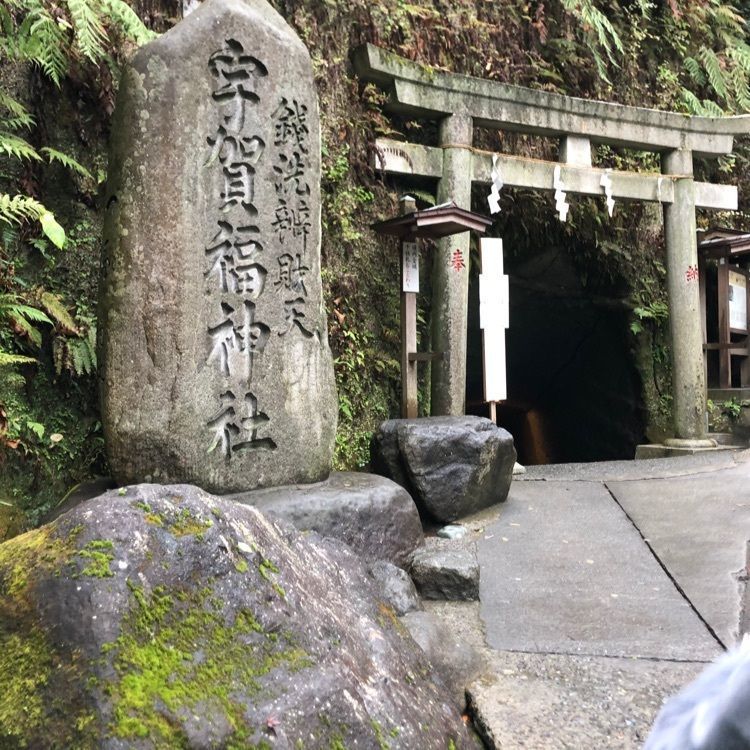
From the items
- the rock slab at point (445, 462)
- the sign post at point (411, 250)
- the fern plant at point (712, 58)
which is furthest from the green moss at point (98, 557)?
the fern plant at point (712, 58)

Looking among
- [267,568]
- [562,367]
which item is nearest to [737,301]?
[562,367]

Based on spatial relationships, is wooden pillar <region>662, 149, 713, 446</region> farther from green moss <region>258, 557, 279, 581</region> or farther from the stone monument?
green moss <region>258, 557, 279, 581</region>

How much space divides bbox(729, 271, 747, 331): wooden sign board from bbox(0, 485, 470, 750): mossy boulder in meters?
8.15

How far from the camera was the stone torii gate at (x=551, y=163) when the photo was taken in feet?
20.9

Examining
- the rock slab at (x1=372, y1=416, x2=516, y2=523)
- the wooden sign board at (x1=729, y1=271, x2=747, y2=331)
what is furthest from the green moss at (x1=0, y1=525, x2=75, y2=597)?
the wooden sign board at (x1=729, y1=271, x2=747, y2=331)

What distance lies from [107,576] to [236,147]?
2.92 m

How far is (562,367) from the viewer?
11664 mm

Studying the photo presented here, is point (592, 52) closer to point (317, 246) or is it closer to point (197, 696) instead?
point (317, 246)

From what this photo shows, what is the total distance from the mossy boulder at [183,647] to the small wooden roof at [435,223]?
3951 millimetres

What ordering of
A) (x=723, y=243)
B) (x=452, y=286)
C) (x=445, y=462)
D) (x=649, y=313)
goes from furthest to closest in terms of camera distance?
(x=649, y=313) → (x=723, y=243) → (x=452, y=286) → (x=445, y=462)

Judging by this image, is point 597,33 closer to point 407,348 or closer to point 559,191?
point 559,191

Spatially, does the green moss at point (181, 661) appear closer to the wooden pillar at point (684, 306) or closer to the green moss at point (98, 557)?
the green moss at point (98, 557)

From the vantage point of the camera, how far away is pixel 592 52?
834cm

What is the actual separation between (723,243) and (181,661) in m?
8.65
